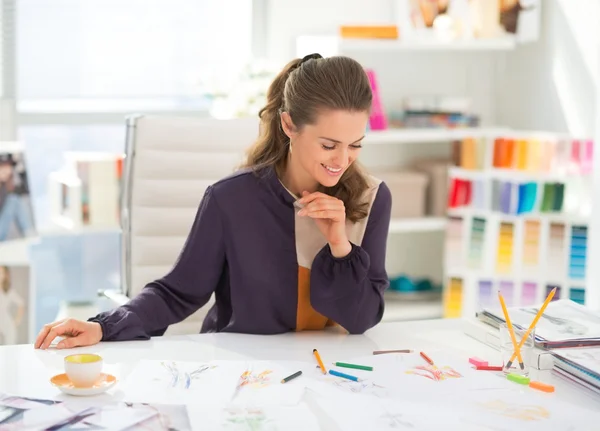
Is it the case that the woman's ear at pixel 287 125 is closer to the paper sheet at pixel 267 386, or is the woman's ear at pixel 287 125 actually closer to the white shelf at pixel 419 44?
the paper sheet at pixel 267 386

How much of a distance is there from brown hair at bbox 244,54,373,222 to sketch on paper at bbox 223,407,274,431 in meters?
0.67

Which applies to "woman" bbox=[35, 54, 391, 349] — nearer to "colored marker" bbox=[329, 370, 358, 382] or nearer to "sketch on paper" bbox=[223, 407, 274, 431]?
"colored marker" bbox=[329, 370, 358, 382]

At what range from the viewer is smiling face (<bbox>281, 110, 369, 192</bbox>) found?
73.2 inches

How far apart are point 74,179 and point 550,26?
2191 millimetres

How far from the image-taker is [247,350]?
1809 mm

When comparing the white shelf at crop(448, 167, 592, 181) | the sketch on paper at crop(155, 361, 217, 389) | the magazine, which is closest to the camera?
the magazine

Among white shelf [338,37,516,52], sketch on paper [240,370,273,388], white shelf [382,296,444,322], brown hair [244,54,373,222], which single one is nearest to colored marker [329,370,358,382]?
sketch on paper [240,370,273,388]

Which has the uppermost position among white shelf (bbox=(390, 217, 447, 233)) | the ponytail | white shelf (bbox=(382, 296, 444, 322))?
the ponytail

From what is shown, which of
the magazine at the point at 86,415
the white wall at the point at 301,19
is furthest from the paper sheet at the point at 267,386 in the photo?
the white wall at the point at 301,19

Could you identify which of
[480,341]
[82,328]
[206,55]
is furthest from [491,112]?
[82,328]

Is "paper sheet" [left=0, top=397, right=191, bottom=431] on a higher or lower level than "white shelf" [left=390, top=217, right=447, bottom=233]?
higher

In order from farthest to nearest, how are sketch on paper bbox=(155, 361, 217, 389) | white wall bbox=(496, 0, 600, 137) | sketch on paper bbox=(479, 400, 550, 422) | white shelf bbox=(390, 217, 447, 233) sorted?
white shelf bbox=(390, 217, 447, 233)
white wall bbox=(496, 0, 600, 137)
sketch on paper bbox=(155, 361, 217, 389)
sketch on paper bbox=(479, 400, 550, 422)

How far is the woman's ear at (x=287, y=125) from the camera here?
6.43ft

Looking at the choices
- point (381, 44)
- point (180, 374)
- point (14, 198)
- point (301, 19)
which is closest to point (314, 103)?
point (180, 374)
